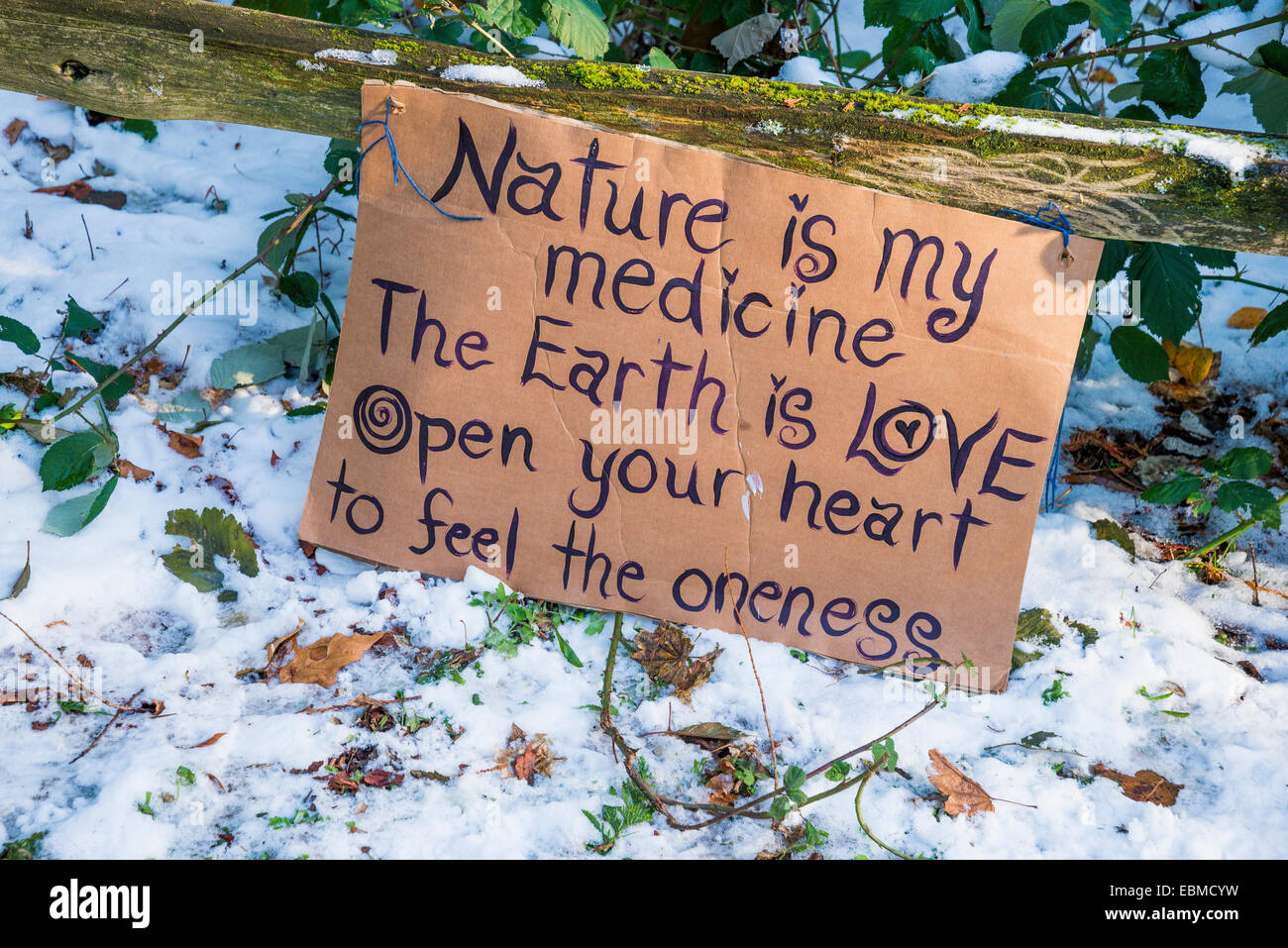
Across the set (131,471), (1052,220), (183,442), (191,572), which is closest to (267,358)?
(183,442)

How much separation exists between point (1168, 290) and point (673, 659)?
142 cm

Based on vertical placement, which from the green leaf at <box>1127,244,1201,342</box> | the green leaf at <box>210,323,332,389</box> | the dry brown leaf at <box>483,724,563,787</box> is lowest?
the dry brown leaf at <box>483,724,563,787</box>

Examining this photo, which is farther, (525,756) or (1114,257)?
(1114,257)

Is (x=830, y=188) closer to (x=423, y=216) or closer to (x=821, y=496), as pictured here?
(x=821, y=496)

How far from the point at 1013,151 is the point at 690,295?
0.65m

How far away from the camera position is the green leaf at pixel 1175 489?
1775mm

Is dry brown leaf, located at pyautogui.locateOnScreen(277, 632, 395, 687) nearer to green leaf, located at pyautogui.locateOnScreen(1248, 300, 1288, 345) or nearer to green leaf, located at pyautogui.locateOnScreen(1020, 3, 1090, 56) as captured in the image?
green leaf, located at pyautogui.locateOnScreen(1020, 3, 1090, 56)

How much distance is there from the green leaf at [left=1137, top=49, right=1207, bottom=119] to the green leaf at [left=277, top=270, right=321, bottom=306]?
2.13m

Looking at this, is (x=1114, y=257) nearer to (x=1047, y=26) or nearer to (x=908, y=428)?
(x=1047, y=26)

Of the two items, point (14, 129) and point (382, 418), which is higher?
point (14, 129)

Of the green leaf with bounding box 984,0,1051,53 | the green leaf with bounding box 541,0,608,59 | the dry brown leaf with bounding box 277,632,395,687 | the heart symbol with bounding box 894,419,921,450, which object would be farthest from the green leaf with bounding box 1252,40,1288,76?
the dry brown leaf with bounding box 277,632,395,687

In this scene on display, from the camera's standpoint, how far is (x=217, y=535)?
5.40 feet

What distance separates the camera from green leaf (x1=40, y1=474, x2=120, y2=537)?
161 cm
